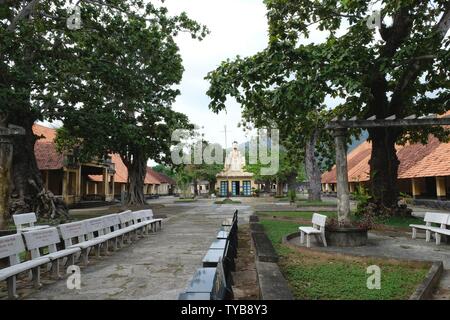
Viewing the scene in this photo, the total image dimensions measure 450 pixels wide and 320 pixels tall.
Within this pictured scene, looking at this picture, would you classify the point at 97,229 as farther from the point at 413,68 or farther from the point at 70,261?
the point at 413,68

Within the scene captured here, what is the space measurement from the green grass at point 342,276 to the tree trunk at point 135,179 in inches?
827

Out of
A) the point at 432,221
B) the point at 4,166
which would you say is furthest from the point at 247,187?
the point at 4,166

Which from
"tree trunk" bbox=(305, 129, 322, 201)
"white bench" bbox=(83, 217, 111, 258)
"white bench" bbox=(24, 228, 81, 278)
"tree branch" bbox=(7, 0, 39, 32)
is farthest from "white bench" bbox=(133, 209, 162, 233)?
"tree trunk" bbox=(305, 129, 322, 201)

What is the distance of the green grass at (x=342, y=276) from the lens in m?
4.96

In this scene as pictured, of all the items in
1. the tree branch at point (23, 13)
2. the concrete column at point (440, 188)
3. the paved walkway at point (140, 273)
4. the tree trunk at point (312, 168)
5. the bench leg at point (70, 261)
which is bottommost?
the paved walkway at point (140, 273)

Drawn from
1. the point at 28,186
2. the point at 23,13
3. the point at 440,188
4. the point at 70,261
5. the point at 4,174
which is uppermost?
the point at 23,13

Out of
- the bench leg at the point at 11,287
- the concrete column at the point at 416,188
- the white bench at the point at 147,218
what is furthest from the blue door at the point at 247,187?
the bench leg at the point at 11,287

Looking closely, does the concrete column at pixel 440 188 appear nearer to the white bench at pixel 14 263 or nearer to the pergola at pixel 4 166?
the pergola at pixel 4 166

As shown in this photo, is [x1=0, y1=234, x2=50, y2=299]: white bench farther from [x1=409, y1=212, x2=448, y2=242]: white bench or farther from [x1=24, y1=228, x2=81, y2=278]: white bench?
[x1=409, y1=212, x2=448, y2=242]: white bench

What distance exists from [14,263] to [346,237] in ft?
23.5

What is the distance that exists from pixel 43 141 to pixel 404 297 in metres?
29.2

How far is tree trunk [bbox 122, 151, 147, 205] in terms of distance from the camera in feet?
90.0

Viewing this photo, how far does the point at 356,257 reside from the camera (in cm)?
709

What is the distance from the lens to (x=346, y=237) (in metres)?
9.04
